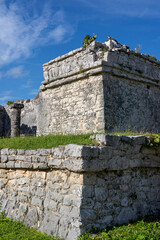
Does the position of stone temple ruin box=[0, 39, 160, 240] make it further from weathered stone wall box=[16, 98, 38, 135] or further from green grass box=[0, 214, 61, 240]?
weathered stone wall box=[16, 98, 38, 135]

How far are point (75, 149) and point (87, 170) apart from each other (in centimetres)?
42

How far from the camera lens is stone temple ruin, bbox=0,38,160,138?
798 cm

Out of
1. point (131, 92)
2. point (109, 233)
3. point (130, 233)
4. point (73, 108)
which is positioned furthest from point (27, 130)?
point (130, 233)

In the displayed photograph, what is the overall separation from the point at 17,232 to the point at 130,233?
6.84ft

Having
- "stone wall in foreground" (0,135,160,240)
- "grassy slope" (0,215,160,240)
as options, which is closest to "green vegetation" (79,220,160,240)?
"grassy slope" (0,215,160,240)

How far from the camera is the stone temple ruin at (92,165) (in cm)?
438

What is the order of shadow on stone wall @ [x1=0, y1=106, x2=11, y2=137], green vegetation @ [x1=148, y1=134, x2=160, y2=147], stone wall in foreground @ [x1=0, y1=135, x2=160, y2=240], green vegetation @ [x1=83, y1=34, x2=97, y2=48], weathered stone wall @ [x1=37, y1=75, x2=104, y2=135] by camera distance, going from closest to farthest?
1. stone wall in foreground @ [x1=0, y1=135, x2=160, y2=240]
2. green vegetation @ [x1=148, y1=134, x2=160, y2=147]
3. weathered stone wall @ [x1=37, y1=75, x2=104, y2=135]
4. green vegetation @ [x1=83, y1=34, x2=97, y2=48]
5. shadow on stone wall @ [x1=0, y1=106, x2=11, y2=137]

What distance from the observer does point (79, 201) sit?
4246mm

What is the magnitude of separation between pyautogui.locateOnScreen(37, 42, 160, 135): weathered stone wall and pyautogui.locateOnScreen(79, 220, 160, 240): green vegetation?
143 inches

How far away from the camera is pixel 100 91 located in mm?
7914

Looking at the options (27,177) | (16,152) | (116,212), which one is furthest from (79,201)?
(16,152)

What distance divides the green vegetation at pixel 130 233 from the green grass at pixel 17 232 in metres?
0.86

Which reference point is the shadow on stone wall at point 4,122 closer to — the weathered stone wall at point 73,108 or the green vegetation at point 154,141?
the weathered stone wall at point 73,108

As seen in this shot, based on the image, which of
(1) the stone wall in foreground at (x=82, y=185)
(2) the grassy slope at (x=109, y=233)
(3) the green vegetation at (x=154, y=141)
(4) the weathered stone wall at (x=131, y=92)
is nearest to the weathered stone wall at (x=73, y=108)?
(4) the weathered stone wall at (x=131, y=92)
